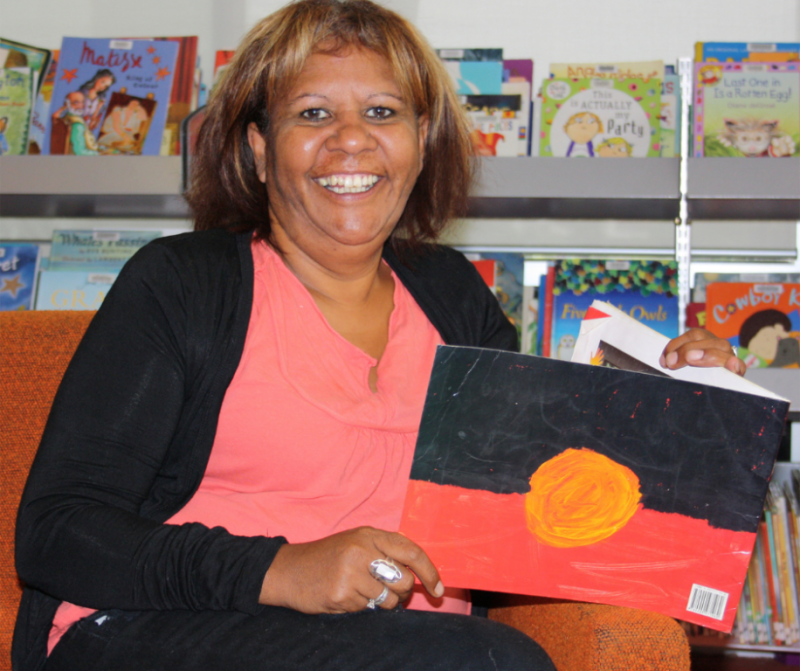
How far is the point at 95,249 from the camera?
1.92m

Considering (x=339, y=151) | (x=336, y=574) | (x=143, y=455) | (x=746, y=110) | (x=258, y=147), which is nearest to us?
(x=336, y=574)

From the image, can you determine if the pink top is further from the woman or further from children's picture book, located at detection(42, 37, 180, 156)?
children's picture book, located at detection(42, 37, 180, 156)

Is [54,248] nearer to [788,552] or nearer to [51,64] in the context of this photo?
[51,64]

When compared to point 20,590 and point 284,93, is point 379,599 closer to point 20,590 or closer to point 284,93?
point 20,590

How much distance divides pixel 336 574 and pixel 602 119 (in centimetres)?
136

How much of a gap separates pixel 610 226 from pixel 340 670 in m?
1.60

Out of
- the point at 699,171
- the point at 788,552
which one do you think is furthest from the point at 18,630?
the point at 788,552

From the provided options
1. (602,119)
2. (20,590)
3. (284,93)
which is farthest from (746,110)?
(20,590)

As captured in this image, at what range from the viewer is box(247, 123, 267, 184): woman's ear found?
3.81 feet

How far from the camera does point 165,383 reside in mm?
879

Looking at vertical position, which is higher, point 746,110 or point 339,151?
point 746,110

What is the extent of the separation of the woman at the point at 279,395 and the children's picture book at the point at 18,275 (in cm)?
88

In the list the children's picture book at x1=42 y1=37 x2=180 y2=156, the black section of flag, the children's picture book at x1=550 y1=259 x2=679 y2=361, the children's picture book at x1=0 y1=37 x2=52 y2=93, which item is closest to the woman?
the black section of flag

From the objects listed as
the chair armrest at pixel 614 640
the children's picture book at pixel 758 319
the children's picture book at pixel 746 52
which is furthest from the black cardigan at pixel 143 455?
the children's picture book at pixel 746 52
